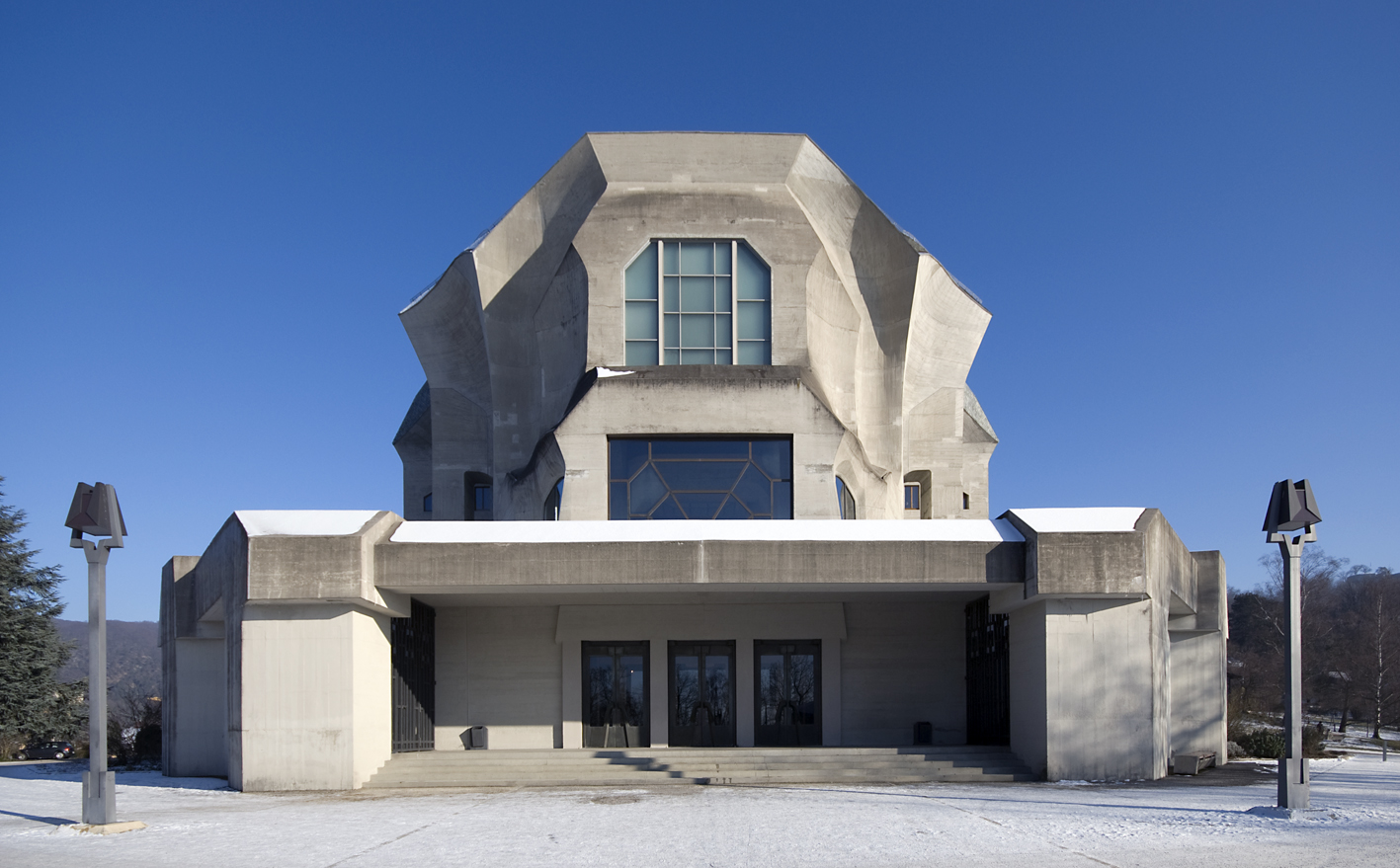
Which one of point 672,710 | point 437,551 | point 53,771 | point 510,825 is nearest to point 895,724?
point 672,710

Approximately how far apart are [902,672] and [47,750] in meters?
27.2

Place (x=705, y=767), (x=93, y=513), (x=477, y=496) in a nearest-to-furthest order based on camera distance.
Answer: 1. (x=93, y=513)
2. (x=705, y=767)
3. (x=477, y=496)

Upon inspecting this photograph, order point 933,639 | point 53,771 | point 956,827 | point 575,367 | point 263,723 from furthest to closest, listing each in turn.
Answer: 1. point 575,367
2. point 933,639
3. point 53,771
4. point 263,723
5. point 956,827

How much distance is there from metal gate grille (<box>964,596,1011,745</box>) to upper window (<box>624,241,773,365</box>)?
317 inches

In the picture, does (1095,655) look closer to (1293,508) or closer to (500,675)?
(1293,508)

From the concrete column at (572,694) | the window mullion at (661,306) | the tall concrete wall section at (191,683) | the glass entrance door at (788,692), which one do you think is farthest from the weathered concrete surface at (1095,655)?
the tall concrete wall section at (191,683)

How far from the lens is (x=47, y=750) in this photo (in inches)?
1282

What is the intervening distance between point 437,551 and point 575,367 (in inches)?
362

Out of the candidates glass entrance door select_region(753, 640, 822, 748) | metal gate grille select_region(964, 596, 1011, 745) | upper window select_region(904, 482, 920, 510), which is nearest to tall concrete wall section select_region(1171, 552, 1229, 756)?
metal gate grille select_region(964, 596, 1011, 745)

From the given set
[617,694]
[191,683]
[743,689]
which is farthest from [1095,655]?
[191,683]

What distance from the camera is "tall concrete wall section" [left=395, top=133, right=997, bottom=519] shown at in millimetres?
24938

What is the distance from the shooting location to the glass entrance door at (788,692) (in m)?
21.8

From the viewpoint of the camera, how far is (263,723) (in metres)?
16.4

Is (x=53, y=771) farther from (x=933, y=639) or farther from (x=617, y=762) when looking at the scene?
(x=933, y=639)
